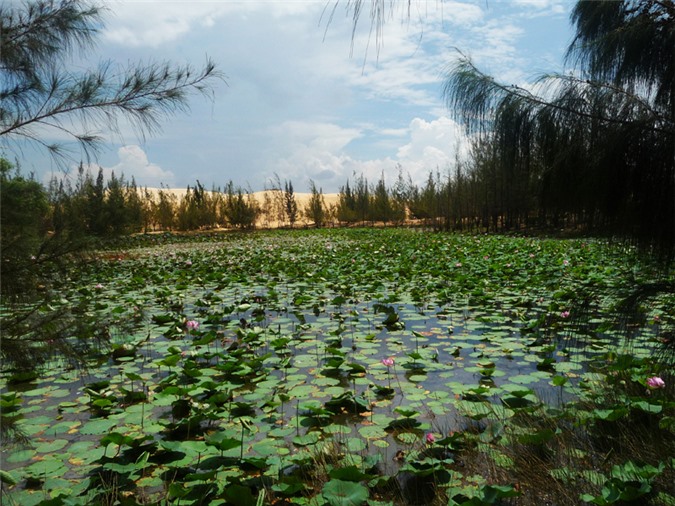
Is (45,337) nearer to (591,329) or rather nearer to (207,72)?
(207,72)

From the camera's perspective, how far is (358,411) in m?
2.22

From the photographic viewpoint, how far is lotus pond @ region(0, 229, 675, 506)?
1523mm

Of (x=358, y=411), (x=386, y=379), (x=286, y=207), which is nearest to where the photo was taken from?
(x=358, y=411)

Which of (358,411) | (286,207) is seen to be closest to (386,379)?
(358,411)

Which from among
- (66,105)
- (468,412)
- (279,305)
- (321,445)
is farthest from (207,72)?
(279,305)

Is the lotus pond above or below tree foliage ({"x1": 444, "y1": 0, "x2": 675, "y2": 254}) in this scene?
below

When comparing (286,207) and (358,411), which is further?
(286,207)

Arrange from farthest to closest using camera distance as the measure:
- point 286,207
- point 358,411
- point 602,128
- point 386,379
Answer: point 286,207 < point 386,379 < point 358,411 < point 602,128

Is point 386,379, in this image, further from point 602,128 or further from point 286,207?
point 286,207

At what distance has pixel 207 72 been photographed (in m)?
2.09

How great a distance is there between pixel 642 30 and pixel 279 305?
12.5 feet

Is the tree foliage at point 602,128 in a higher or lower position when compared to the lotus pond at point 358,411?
higher

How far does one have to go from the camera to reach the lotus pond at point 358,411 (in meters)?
1.52

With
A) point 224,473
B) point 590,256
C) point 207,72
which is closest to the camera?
point 224,473
